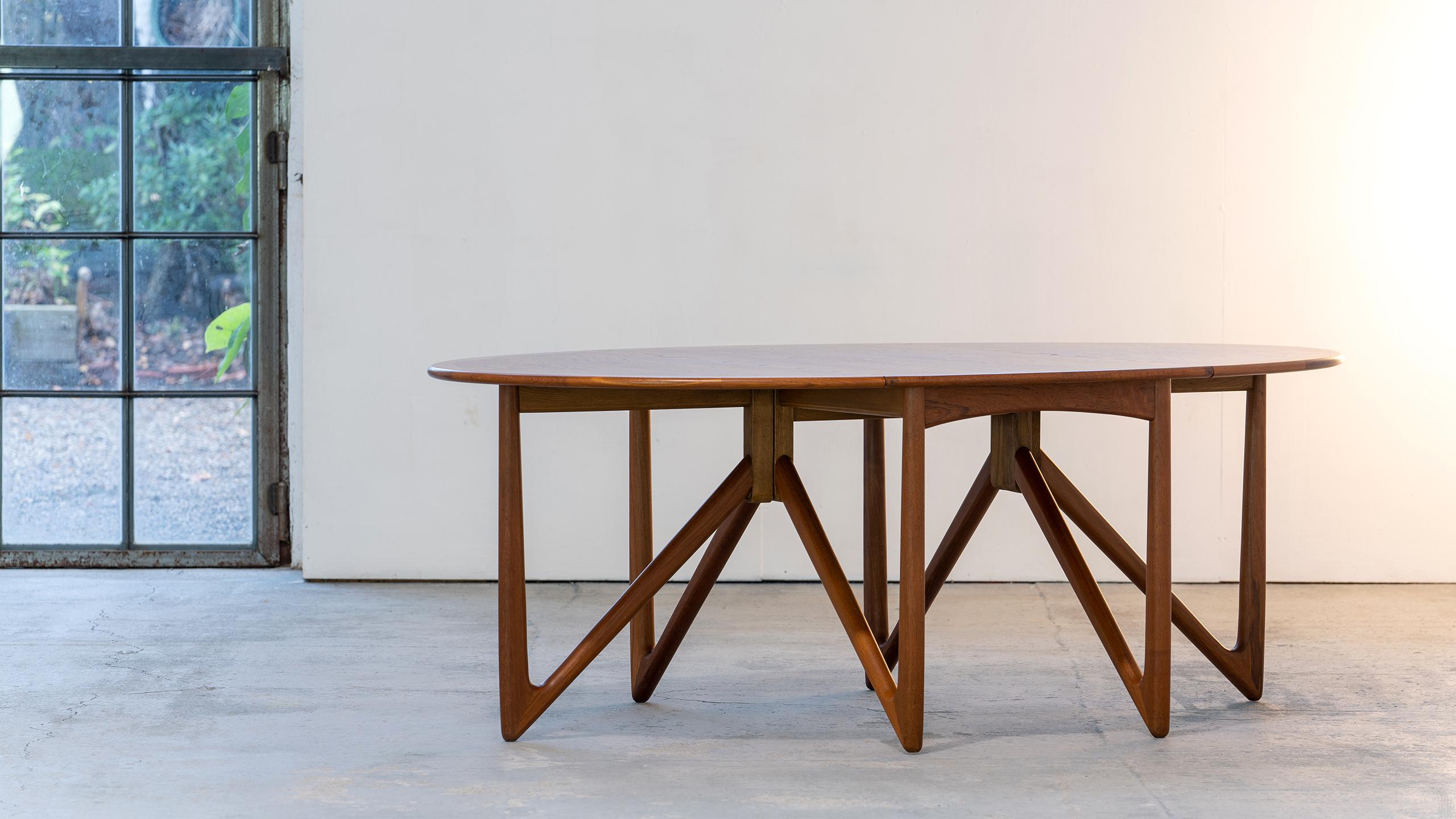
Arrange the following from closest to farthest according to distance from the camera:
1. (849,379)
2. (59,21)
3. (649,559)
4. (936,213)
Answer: (849,379) < (649,559) < (936,213) < (59,21)

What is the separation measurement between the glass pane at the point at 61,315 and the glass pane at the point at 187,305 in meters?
0.09

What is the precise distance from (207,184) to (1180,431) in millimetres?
3159

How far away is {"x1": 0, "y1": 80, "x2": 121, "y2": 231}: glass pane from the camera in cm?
386

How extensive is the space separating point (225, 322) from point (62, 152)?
2.42 ft

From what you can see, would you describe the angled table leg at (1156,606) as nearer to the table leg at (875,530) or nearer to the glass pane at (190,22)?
the table leg at (875,530)

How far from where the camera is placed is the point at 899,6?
3613 mm

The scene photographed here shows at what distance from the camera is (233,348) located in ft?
12.9

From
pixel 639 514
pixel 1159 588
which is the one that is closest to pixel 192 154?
pixel 639 514

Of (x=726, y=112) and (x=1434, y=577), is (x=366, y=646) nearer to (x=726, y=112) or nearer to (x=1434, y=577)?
(x=726, y=112)

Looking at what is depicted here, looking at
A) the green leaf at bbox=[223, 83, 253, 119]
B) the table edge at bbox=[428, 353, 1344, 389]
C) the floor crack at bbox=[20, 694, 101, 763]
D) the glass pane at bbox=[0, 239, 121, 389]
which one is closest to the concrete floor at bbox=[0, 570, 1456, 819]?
the floor crack at bbox=[20, 694, 101, 763]

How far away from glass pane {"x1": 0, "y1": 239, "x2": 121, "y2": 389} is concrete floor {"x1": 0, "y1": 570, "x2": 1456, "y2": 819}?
81 centimetres

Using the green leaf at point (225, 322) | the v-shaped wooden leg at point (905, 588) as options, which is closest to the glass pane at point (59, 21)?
the green leaf at point (225, 322)

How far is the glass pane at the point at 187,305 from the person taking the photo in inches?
153

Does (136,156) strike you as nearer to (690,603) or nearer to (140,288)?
(140,288)
